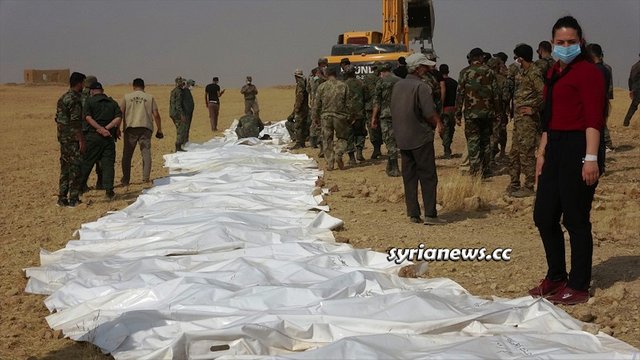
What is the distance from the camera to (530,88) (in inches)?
352

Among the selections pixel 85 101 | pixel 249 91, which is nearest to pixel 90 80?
pixel 85 101

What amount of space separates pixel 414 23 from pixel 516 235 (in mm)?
14917

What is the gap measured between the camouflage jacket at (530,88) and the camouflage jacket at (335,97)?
3.61 metres

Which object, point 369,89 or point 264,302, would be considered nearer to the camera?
point 264,302

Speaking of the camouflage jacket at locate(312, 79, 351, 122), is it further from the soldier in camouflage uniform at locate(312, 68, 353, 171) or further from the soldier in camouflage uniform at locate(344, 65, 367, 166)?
the soldier in camouflage uniform at locate(344, 65, 367, 166)

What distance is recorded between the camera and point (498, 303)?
4633mm

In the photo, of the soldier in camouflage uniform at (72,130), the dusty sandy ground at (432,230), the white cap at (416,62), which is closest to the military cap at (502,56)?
the dusty sandy ground at (432,230)

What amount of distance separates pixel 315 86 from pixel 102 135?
5.72 m

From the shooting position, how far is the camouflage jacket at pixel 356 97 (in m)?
12.8

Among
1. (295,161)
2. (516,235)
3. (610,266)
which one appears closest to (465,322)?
(610,266)

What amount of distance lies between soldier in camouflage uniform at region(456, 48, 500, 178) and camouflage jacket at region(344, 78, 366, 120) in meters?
2.69

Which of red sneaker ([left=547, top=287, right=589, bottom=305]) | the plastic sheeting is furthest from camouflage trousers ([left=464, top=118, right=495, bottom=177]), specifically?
red sneaker ([left=547, top=287, right=589, bottom=305])

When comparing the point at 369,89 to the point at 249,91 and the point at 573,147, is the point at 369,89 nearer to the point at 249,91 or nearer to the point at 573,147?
the point at 249,91

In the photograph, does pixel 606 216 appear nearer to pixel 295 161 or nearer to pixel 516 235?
pixel 516 235
